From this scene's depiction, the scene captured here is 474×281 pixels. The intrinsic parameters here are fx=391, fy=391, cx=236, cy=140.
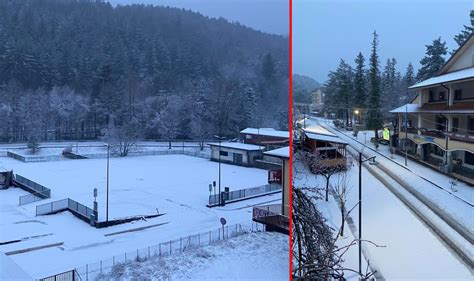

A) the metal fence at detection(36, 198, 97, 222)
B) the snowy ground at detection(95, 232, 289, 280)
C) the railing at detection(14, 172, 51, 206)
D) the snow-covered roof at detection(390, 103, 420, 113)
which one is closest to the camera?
the snow-covered roof at detection(390, 103, 420, 113)

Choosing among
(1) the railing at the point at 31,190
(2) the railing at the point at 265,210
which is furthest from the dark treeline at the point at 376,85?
(1) the railing at the point at 31,190

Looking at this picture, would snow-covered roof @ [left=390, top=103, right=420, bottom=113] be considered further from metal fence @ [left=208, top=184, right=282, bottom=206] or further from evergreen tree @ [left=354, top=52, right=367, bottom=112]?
metal fence @ [left=208, top=184, right=282, bottom=206]

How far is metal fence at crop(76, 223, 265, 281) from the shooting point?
3.18 m

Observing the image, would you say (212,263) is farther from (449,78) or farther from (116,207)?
(116,207)

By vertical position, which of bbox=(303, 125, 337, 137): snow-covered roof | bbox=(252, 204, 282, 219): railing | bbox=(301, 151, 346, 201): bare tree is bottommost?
bbox=(252, 204, 282, 219): railing

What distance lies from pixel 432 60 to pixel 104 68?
9308 millimetres

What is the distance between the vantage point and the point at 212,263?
10.6 feet

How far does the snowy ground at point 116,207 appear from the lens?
12.3ft

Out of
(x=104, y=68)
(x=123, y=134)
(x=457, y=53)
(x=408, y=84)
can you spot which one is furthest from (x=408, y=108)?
(x=123, y=134)

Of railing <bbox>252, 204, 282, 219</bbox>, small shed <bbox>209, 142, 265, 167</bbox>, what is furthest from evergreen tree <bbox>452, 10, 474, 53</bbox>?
railing <bbox>252, 204, 282, 219</bbox>

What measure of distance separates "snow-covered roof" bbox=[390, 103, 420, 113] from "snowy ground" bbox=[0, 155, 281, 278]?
264 centimetres

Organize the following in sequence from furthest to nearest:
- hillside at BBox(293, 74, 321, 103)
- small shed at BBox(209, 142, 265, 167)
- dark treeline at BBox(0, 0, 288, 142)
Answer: dark treeline at BBox(0, 0, 288, 142) → small shed at BBox(209, 142, 265, 167) → hillside at BBox(293, 74, 321, 103)

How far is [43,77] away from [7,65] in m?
0.80

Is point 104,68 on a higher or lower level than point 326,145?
higher
